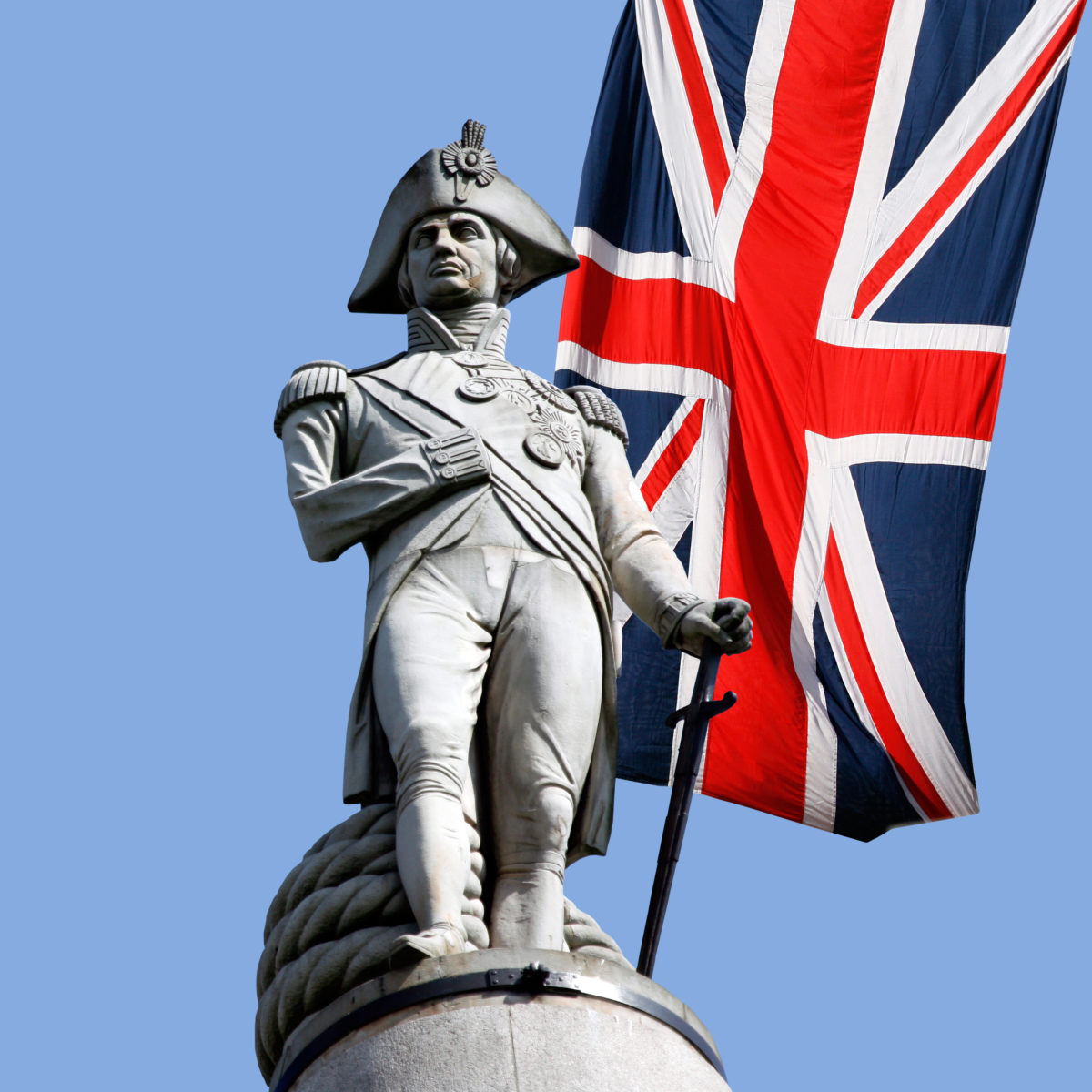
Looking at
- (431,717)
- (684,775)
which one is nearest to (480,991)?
(431,717)

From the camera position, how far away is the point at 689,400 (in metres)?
14.7

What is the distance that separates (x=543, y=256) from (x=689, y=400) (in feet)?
12.5

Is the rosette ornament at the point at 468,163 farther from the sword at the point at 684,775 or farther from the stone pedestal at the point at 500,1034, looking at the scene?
the stone pedestal at the point at 500,1034

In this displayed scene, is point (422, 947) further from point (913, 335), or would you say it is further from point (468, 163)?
point (913, 335)

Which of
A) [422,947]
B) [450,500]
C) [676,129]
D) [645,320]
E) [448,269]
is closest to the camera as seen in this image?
[422,947]

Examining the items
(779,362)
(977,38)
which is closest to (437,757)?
(779,362)

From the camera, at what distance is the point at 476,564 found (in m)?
9.48

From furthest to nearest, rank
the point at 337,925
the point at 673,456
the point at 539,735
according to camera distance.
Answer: the point at 673,456, the point at 539,735, the point at 337,925

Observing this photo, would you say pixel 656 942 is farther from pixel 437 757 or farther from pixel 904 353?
pixel 904 353

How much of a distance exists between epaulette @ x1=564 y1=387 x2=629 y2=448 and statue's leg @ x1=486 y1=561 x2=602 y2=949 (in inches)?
43.8

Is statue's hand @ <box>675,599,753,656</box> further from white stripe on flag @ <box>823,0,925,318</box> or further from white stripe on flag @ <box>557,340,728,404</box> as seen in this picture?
white stripe on flag @ <box>823,0,925,318</box>

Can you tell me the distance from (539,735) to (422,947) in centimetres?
132

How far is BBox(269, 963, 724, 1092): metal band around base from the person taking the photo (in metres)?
7.93

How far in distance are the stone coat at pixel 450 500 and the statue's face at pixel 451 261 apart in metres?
0.38
